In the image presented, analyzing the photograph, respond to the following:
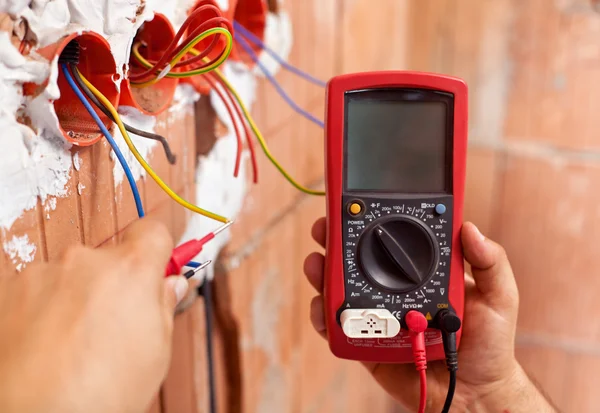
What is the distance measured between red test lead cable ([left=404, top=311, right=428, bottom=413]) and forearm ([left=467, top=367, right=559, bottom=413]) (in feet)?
0.55

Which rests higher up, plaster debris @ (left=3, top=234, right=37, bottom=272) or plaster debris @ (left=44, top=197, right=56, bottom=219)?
plaster debris @ (left=44, top=197, right=56, bottom=219)

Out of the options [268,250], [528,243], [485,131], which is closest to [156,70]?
[268,250]

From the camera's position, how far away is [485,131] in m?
1.41

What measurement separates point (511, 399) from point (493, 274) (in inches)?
6.5

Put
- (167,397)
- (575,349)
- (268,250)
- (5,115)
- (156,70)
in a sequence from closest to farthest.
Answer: (5,115) < (156,70) < (167,397) < (268,250) < (575,349)

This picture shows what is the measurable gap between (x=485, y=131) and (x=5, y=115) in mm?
1255

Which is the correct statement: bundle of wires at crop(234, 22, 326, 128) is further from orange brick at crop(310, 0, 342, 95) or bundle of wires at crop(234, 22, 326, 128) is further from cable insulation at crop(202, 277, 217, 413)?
cable insulation at crop(202, 277, 217, 413)

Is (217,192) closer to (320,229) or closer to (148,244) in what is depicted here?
(320,229)

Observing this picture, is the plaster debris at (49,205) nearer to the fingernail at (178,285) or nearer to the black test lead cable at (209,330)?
the fingernail at (178,285)

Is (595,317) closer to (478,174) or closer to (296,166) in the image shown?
(478,174)

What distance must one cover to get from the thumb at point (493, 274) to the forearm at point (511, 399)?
11 centimetres

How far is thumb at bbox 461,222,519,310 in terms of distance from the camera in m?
0.57

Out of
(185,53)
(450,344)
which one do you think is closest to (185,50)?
(185,53)

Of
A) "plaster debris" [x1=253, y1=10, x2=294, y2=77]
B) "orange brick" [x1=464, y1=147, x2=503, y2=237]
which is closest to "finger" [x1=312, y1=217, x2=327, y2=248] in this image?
"plaster debris" [x1=253, y1=10, x2=294, y2=77]
